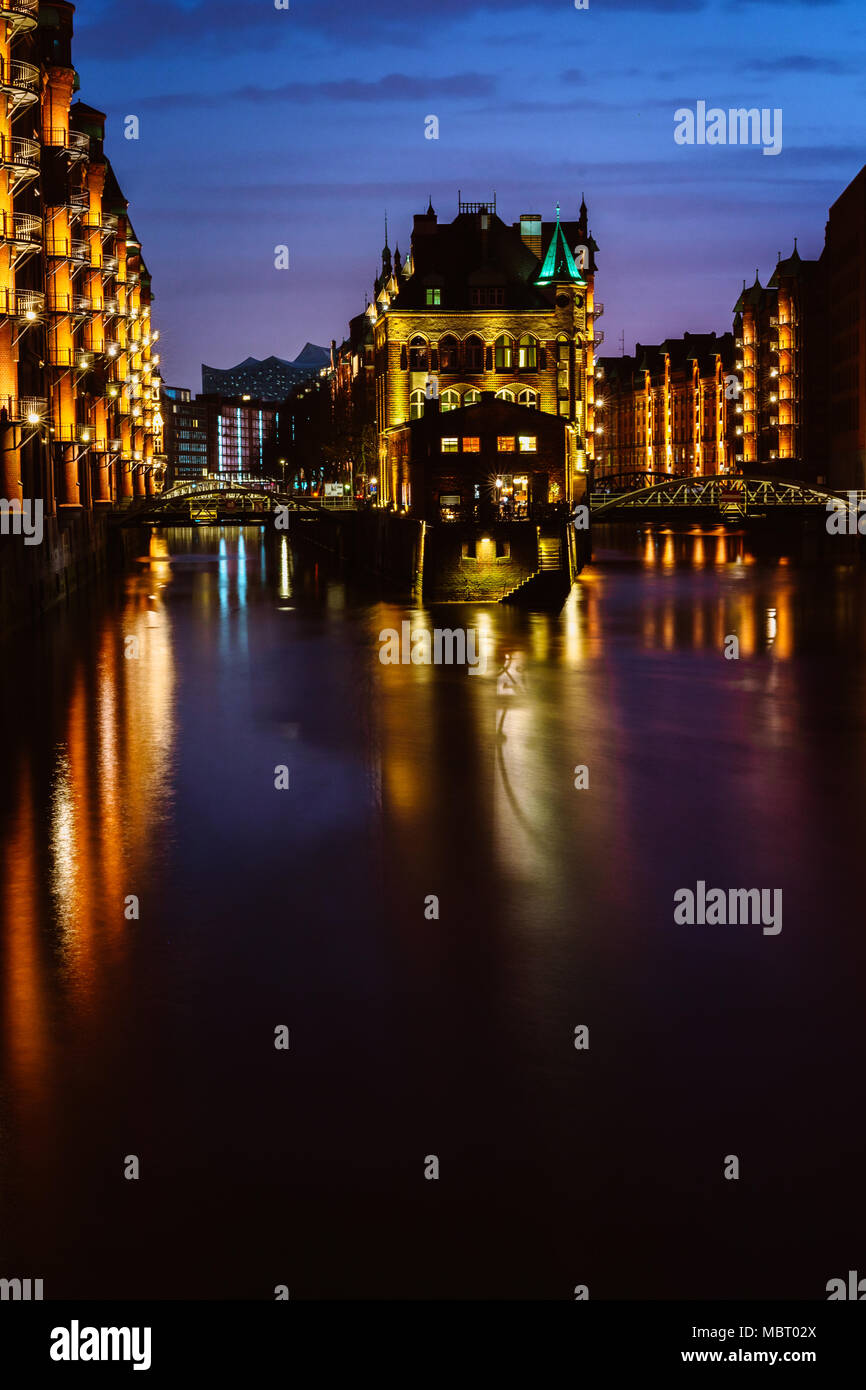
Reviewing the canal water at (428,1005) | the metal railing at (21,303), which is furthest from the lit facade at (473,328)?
the canal water at (428,1005)

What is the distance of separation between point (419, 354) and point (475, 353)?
10.2 feet

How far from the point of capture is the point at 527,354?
8662 cm

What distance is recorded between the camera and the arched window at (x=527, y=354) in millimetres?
86562

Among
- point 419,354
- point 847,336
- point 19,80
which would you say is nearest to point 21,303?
point 19,80

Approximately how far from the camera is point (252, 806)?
24484 millimetres

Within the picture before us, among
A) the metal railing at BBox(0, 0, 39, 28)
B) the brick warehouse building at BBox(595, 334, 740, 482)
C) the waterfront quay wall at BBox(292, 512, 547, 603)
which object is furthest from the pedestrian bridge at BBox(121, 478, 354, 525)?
the brick warehouse building at BBox(595, 334, 740, 482)

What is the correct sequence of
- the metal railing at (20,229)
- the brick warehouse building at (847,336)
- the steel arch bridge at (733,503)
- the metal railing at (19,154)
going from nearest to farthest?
the metal railing at (20,229)
the metal railing at (19,154)
the steel arch bridge at (733,503)
the brick warehouse building at (847,336)

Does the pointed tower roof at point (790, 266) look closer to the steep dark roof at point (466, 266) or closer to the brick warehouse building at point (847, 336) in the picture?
the brick warehouse building at point (847, 336)

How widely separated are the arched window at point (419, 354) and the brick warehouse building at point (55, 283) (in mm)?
15940

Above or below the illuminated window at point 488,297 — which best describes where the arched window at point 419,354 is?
below

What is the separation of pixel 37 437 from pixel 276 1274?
168 ft
